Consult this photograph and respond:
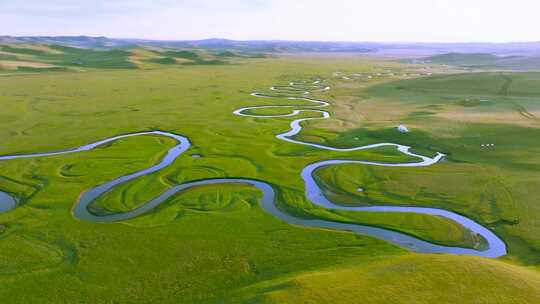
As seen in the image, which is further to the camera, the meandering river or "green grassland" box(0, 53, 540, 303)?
the meandering river

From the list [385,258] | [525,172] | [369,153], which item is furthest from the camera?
[369,153]

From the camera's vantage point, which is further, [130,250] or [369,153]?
[369,153]

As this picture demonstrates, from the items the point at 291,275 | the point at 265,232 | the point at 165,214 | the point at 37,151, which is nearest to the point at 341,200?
the point at 265,232

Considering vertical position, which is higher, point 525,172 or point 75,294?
point 525,172

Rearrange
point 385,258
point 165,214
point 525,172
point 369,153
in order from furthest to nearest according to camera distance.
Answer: point 369,153, point 525,172, point 165,214, point 385,258

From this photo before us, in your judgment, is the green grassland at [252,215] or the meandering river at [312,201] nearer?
the green grassland at [252,215]

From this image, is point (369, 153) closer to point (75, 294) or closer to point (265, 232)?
point (265, 232)
